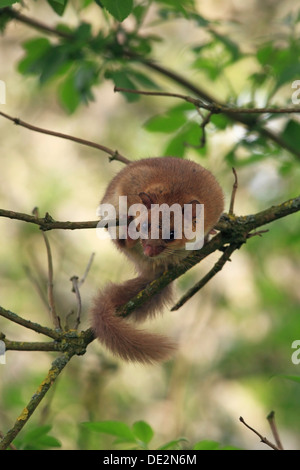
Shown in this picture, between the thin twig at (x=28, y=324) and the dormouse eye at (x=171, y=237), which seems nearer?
the thin twig at (x=28, y=324)

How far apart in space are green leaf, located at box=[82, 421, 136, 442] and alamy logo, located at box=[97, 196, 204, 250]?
2.86 feet

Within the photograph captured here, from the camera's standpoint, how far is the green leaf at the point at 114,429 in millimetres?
2074

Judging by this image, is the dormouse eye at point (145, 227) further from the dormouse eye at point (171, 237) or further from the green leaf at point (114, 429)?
the green leaf at point (114, 429)

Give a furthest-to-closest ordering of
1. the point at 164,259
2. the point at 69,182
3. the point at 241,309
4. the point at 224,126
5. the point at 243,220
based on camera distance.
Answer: the point at 69,182 < the point at 241,309 < the point at 224,126 < the point at 164,259 < the point at 243,220

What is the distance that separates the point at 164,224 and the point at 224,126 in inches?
45.2

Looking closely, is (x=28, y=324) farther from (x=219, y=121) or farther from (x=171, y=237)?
(x=219, y=121)

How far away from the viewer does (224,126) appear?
3529 mm

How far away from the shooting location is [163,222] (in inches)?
104

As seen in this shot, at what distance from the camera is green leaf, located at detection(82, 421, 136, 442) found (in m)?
2.07

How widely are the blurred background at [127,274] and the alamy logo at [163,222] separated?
7.79 feet

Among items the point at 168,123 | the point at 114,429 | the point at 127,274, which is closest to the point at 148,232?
the point at 114,429

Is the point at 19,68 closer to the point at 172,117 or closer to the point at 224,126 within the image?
the point at 172,117

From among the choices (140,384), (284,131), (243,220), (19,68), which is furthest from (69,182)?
(243,220)

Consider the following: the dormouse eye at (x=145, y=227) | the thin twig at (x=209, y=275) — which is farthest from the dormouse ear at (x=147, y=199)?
the thin twig at (x=209, y=275)
